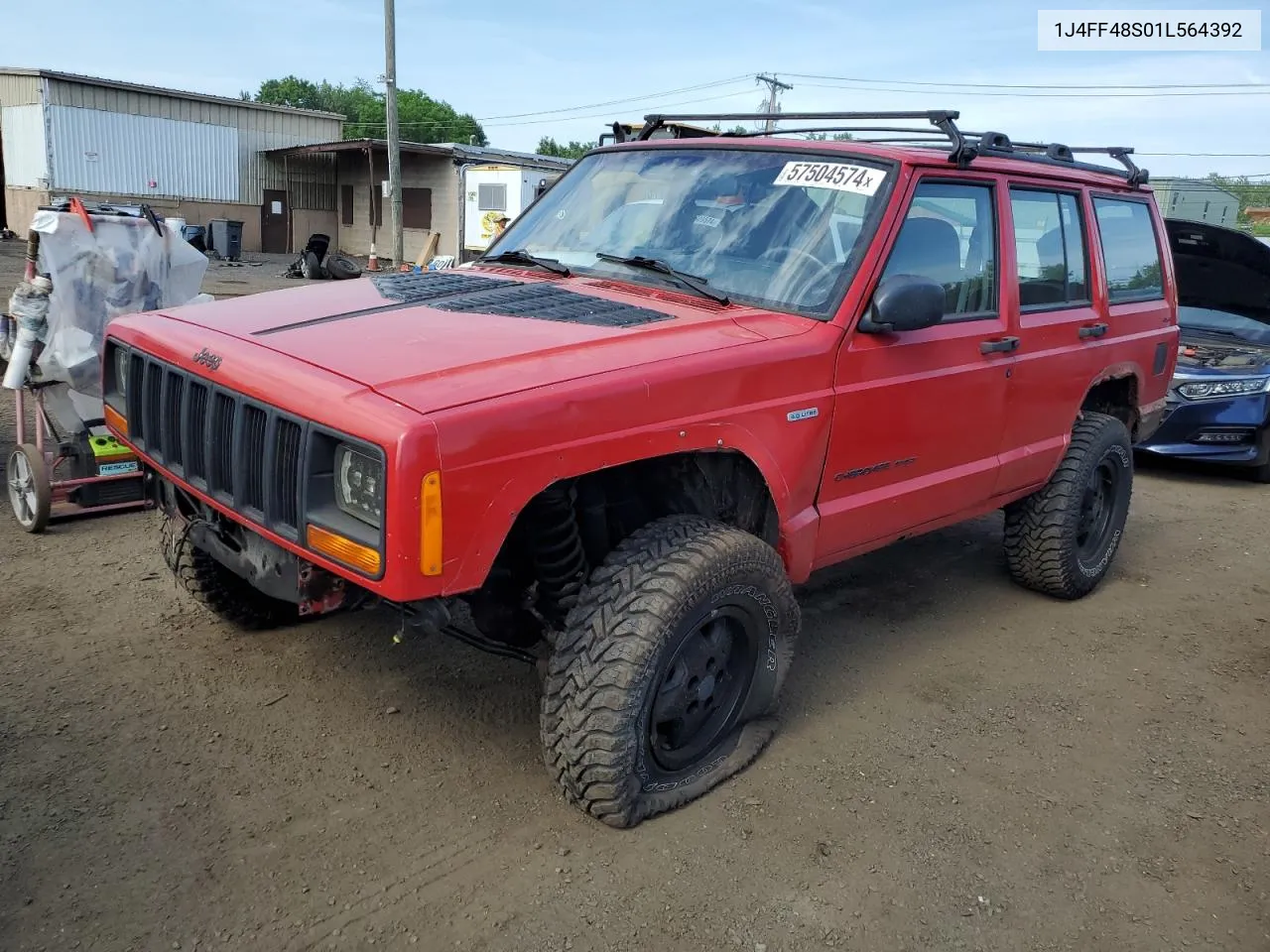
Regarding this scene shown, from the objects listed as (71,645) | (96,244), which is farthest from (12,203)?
(71,645)

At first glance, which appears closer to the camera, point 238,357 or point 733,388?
point 238,357

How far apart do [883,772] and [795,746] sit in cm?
31

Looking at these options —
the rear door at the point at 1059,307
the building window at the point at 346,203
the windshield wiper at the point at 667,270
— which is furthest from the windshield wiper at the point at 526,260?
the building window at the point at 346,203

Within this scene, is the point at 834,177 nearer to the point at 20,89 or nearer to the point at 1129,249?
the point at 1129,249

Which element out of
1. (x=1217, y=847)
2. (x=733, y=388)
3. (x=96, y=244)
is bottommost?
(x=1217, y=847)

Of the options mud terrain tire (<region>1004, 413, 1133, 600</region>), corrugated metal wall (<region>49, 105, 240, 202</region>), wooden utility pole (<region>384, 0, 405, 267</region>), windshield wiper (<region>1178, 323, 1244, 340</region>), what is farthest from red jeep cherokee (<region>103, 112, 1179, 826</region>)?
corrugated metal wall (<region>49, 105, 240, 202</region>)

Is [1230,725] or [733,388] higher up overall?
[733,388]

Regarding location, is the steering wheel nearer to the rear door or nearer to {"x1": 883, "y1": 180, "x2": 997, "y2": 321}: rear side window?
{"x1": 883, "y1": 180, "x2": 997, "y2": 321}: rear side window

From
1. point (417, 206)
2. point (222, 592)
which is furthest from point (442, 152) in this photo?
point (222, 592)

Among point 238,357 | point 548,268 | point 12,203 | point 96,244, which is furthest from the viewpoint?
point 12,203

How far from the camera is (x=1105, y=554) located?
533cm

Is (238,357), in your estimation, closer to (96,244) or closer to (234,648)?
(234,648)

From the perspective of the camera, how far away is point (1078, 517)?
4.94 m

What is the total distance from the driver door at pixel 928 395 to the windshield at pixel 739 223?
215 millimetres
